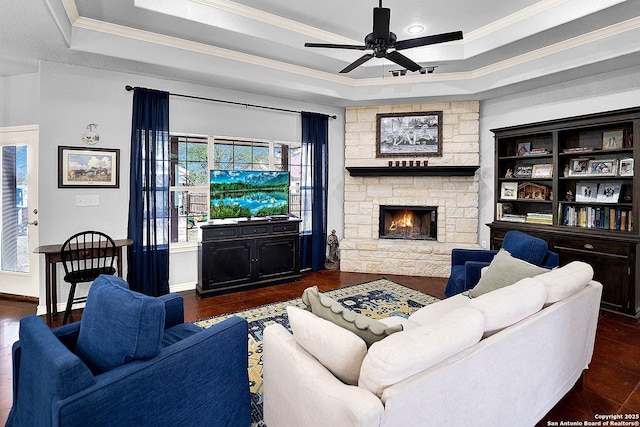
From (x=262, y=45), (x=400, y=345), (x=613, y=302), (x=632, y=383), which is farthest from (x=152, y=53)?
(x=613, y=302)

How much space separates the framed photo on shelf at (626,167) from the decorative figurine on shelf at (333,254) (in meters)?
3.75

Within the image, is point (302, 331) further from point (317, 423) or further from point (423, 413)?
point (423, 413)

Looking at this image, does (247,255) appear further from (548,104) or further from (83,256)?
(548,104)

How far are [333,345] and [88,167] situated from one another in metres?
3.86

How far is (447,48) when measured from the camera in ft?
14.0

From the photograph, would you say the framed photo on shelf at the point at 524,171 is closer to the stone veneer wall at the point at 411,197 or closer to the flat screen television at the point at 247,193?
the stone veneer wall at the point at 411,197

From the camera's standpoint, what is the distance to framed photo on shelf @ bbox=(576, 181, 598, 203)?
3.93 meters

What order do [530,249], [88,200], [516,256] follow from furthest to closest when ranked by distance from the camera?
[88,200]
[516,256]
[530,249]

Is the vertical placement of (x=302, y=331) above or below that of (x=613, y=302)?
above

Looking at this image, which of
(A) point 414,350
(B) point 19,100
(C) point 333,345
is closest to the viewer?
(A) point 414,350

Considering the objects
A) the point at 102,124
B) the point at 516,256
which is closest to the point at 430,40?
the point at 516,256

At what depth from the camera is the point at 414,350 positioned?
1.26 m

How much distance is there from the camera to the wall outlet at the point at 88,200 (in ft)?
12.7

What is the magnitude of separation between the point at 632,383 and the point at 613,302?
1.57 m
